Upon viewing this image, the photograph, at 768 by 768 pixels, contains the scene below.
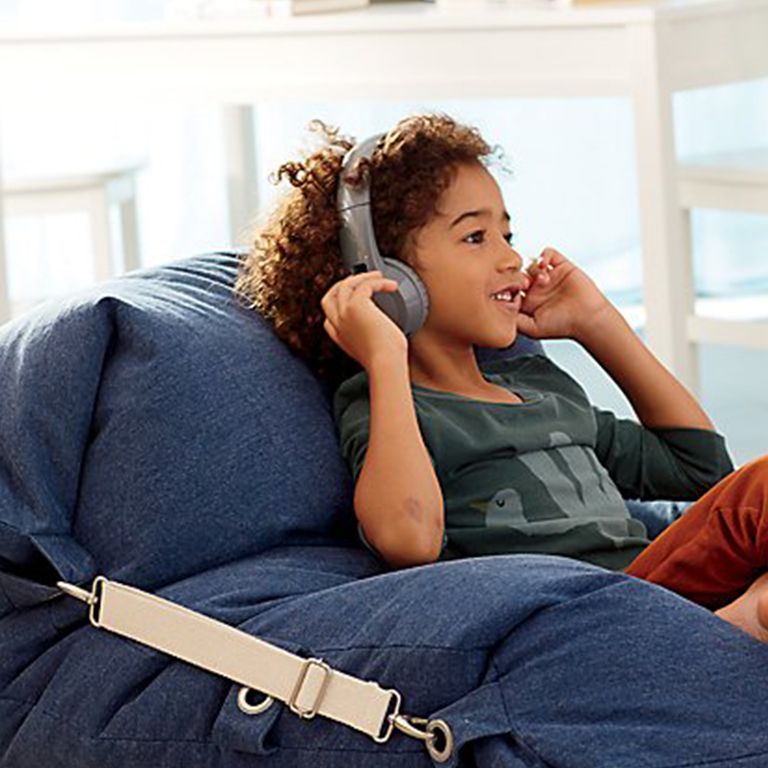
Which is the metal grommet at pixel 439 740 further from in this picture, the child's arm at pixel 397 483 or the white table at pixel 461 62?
the white table at pixel 461 62

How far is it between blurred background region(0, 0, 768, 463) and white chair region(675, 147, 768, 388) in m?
1.78

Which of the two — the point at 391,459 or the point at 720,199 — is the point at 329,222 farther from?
the point at 720,199

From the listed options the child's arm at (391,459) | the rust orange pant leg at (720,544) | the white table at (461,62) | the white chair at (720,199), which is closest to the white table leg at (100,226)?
the white table at (461,62)

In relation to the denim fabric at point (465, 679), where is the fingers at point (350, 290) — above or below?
above

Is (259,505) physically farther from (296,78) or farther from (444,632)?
(296,78)

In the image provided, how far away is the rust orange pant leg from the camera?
5.11 feet

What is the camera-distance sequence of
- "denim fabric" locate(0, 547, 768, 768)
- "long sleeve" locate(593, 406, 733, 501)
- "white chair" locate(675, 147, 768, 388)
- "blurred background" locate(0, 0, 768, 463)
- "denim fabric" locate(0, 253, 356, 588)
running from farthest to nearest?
"blurred background" locate(0, 0, 768, 463)
"white chair" locate(675, 147, 768, 388)
"long sleeve" locate(593, 406, 733, 501)
"denim fabric" locate(0, 253, 356, 588)
"denim fabric" locate(0, 547, 768, 768)

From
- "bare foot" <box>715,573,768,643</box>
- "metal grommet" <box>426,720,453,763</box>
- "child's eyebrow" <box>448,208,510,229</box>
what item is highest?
"child's eyebrow" <box>448,208,510,229</box>

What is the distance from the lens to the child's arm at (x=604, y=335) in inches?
79.1

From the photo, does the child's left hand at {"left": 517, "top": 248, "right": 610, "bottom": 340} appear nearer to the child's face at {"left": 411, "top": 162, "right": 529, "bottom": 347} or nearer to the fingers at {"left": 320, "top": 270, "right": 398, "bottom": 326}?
the child's face at {"left": 411, "top": 162, "right": 529, "bottom": 347}

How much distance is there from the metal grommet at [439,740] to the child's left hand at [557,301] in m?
0.68

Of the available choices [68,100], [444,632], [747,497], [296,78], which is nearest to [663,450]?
[747,497]

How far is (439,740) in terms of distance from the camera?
1.45m

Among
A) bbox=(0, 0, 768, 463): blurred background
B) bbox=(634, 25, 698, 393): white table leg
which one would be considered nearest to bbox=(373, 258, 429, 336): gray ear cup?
bbox=(634, 25, 698, 393): white table leg
